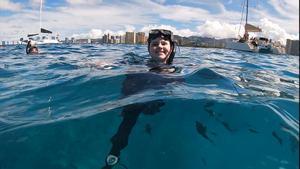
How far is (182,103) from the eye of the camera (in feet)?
16.8

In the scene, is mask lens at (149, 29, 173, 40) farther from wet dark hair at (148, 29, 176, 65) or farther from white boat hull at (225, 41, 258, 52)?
white boat hull at (225, 41, 258, 52)

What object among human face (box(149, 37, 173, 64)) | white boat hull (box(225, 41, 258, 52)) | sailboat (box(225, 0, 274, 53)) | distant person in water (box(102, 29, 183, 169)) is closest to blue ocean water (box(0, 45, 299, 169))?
distant person in water (box(102, 29, 183, 169))

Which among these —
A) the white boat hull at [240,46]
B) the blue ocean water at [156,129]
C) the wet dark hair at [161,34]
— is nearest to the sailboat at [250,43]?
the white boat hull at [240,46]

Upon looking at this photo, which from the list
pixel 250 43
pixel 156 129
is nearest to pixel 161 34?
pixel 156 129

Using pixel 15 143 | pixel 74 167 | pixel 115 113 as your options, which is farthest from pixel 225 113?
pixel 15 143

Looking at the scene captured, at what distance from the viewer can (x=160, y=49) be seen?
7684 mm

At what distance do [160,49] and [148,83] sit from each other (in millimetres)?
1617

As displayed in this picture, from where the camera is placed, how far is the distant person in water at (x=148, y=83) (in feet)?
14.7

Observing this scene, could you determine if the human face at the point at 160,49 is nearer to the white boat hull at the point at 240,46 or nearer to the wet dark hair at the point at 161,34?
the wet dark hair at the point at 161,34

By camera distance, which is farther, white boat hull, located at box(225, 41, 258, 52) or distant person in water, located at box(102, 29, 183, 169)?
white boat hull, located at box(225, 41, 258, 52)

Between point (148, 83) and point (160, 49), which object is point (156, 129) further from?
point (160, 49)

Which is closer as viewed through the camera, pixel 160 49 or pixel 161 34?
pixel 161 34

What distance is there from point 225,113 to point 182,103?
1.93 feet

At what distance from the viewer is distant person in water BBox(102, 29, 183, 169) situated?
14.7 feet
